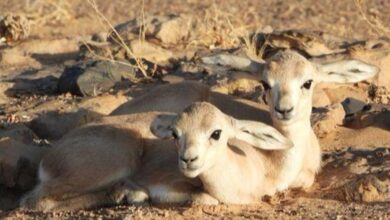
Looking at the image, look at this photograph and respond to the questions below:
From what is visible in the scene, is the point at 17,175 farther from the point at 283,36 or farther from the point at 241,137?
the point at 283,36

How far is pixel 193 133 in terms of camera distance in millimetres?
8109

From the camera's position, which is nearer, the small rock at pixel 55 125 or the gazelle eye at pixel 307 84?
the gazelle eye at pixel 307 84

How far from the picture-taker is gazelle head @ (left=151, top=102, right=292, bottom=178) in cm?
799

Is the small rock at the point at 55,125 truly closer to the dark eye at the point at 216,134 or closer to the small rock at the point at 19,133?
the small rock at the point at 19,133

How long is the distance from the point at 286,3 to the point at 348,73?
13281 mm

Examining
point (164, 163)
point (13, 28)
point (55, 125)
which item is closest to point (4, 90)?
point (55, 125)

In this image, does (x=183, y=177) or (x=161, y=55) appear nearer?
(x=183, y=177)

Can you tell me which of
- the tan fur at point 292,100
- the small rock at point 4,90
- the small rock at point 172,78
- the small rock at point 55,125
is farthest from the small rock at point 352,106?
the small rock at point 4,90

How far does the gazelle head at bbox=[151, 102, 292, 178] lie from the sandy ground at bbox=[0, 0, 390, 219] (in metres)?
0.48

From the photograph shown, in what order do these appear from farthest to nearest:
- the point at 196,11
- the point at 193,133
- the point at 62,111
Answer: the point at 196,11, the point at 62,111, the point at 193,133

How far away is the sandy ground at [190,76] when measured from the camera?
27.6 ft

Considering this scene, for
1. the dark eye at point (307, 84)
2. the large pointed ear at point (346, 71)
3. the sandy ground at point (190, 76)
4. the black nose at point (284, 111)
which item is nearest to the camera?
the sandy ground at point (190, 76)

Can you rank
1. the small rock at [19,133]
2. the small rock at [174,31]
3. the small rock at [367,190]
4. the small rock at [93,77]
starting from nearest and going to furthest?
the small rock at [367,190] < the small rock at [19,133] < the small rock at [93,77] < the small rock at [174,31]

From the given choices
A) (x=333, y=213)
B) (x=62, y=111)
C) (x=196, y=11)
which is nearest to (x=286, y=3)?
(x=196, y=11)
